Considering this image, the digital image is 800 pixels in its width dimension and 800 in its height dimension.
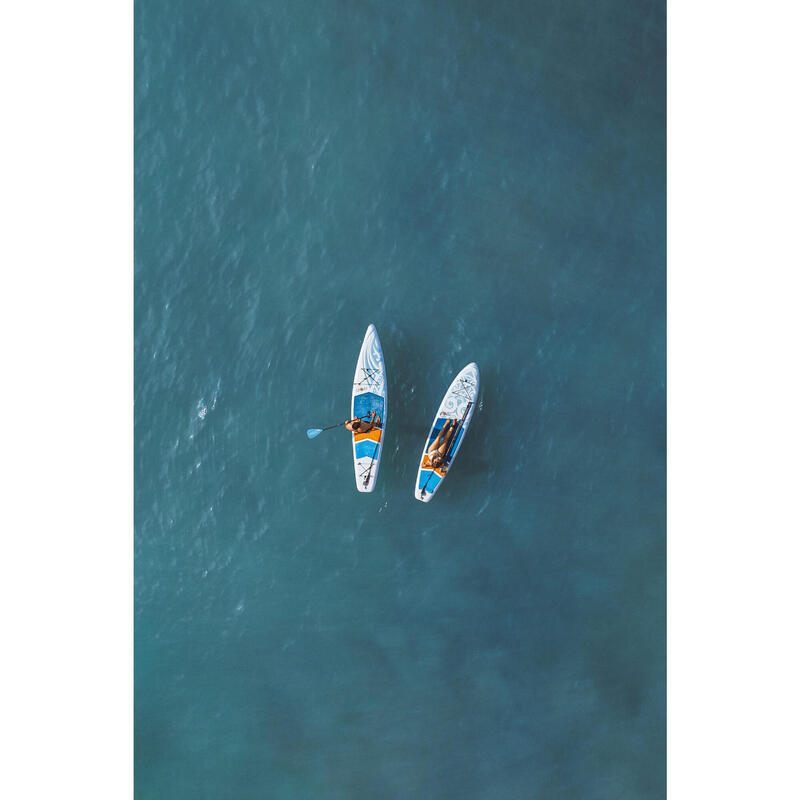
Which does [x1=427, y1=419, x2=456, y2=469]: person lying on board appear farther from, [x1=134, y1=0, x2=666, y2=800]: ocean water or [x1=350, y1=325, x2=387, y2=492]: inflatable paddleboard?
[x1=350, y1=325, x2=387, y2=492]: inflatable paddleboard

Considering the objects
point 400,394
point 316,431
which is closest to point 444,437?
point 400,394

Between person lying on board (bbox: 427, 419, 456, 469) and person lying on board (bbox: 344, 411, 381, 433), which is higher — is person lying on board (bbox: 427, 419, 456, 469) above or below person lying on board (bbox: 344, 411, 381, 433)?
below

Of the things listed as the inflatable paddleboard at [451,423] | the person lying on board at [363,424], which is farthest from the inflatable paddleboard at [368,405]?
the inflatable paddleboard at [451,423]

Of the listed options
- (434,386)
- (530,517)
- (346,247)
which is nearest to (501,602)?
(530,517)

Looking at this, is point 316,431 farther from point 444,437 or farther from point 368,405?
point 444,437

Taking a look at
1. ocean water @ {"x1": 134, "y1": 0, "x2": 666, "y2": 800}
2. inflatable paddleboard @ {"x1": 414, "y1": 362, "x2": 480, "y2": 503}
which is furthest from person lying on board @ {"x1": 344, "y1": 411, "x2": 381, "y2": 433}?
inflatable paddleboard @ {"x1": 414, "y1": 362, "x2": 480, "y2": 503}

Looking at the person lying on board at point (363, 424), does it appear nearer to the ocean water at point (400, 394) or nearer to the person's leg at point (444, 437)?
the ocean water at point (400, 394)
